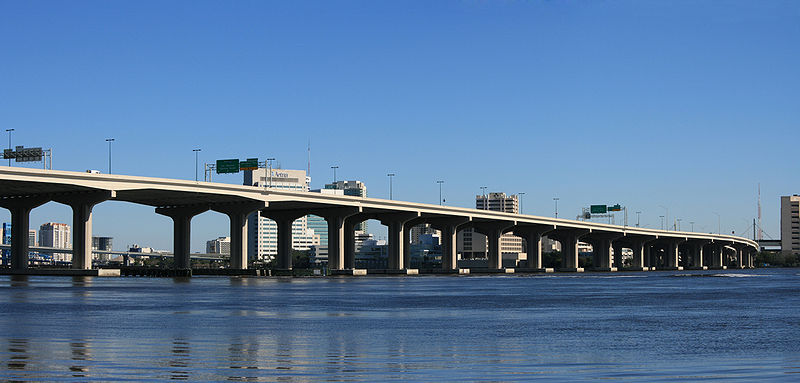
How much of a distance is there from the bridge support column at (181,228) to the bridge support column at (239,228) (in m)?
4.65

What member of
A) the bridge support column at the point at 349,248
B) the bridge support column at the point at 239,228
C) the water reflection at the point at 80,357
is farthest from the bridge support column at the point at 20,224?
the water reflection at the point at 80,357

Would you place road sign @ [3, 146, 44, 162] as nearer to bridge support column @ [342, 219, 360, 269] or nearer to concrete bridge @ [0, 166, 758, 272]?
concrete bridge @ [0, 166, 758, 272]

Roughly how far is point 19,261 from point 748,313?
110m

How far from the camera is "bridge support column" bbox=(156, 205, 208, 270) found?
491 ft

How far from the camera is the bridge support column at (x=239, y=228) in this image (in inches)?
5787

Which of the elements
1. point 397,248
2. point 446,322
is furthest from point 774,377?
point 397,248

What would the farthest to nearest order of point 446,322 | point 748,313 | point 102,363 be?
point 748,313, point 446,322, point 102,363

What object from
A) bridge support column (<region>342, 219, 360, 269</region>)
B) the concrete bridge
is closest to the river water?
the concrete bridge

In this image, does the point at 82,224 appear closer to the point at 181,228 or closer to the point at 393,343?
the point at 181,228

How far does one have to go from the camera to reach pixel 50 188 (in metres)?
123

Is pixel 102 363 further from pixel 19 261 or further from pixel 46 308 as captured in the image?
pixel 19 261

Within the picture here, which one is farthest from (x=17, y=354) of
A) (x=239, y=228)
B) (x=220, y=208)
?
(x=220, y=208)

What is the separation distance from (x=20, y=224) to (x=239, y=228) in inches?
1189

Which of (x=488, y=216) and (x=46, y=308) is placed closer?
(x=46, y=308)
